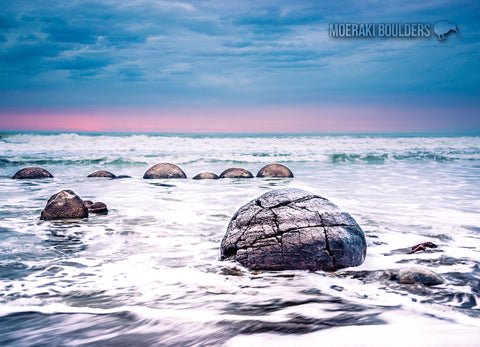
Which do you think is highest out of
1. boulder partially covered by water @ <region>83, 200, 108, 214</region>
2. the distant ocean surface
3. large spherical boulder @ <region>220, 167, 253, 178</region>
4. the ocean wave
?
the ocean wave

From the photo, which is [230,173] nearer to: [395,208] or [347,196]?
[347,196]

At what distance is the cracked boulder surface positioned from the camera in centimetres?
389

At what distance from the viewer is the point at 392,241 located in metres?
5.13

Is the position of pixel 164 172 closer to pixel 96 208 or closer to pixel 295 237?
pixel 96 208

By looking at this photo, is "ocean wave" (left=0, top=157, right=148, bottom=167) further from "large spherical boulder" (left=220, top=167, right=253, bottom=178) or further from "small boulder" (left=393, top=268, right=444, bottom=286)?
"small boulder" (left=393, top=268, right=444, bottom=286)

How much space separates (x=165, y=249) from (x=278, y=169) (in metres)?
8.56

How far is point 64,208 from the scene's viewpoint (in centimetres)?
633

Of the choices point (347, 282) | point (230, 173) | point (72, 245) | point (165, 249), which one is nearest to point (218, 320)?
point (347, 282)

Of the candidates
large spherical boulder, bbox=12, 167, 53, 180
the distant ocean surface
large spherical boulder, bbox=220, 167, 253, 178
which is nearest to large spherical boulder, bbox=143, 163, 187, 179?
large spherical boulder, bbox=220, 167, 253, 178

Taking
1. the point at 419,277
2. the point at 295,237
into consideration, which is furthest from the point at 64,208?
the point at 419,277

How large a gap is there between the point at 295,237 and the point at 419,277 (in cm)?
116

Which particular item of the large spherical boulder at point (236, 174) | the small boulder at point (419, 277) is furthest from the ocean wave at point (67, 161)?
the small boulder at point (419, 277)

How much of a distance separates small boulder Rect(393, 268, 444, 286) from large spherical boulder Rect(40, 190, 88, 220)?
4.94 m

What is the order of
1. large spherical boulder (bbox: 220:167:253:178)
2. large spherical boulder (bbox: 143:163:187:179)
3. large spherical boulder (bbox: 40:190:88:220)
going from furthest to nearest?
large spherical boulder (bbox: 220:167:253:178), large spherical boulder (bbox: 143:163:187:179), large spherical boulder (bbox: 40:190:88:220)
